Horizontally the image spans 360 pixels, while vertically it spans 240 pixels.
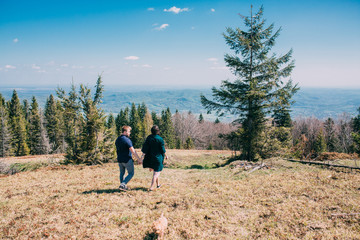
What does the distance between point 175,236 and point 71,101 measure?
1840 cm

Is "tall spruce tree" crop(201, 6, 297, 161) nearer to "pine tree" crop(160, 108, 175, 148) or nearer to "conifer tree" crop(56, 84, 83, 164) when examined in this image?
"conifer tree" crop(56, 84, 83, 164)

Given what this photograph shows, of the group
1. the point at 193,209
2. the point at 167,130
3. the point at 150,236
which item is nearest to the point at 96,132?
the point at 193,209

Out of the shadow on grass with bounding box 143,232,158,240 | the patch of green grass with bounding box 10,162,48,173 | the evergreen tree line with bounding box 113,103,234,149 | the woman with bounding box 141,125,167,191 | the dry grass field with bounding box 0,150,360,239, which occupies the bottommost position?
the evergreen tree line with bounding box 113,103,234,149

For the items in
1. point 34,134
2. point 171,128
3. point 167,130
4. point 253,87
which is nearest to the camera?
point 253,87

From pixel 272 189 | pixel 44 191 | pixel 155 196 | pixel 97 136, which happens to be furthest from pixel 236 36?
pixel 44 191

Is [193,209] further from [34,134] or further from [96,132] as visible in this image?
[34,134]

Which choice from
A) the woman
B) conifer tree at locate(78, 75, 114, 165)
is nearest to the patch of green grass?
conifer tree at locate(78, 75, 114, 165)

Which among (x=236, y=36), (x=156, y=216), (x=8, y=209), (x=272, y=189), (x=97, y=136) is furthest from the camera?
(x=97, y=136)

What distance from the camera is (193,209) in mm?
6004

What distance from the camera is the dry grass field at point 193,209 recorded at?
185 inches

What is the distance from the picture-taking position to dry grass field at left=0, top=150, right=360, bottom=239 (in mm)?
4703

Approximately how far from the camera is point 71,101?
18344 mm

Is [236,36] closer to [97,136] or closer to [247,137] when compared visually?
[247,137]

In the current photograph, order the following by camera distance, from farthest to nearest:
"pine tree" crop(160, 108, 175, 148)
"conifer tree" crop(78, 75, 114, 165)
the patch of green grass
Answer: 1. "pine tree" crop(160, 108, 175, 148)
2. "conifer tree" crop(78, 75, 114, 165)
3. the patch of green grass
